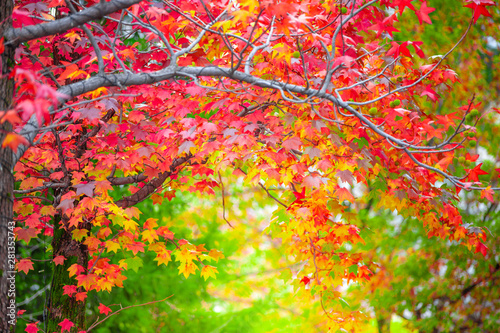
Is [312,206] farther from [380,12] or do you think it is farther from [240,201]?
[240,201]

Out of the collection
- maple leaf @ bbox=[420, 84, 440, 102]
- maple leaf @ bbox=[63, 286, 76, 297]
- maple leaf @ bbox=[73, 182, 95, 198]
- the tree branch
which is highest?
maple leaf @ bbox=[420, 84, 440, 102]

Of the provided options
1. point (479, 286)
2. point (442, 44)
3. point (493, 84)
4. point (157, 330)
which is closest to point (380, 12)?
point (442, 44)

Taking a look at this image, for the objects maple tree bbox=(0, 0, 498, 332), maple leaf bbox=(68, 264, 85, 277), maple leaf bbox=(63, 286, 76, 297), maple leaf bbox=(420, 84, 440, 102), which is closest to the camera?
maple tree bbox=(0, 0, 498, 332)

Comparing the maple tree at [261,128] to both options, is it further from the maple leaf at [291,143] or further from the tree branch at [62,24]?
the tree branch at [62,24]

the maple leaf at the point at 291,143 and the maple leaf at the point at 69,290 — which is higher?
the maple leaf at the point at 291,143

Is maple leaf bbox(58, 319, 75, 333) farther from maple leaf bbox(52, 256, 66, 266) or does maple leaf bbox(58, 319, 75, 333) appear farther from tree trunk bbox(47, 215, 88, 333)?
maple leaf bbox(52, 256, 66, 266)

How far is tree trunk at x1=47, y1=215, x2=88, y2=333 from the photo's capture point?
5129 mm

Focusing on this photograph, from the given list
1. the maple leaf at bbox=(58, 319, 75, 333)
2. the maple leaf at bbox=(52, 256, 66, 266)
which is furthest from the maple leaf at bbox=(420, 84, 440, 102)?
the maple leaf at bbox=(58, 319, 75, 333)

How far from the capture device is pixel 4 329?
2.80 m

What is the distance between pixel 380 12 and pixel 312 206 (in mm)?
2496

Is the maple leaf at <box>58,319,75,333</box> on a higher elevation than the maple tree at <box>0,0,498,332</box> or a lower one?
lower

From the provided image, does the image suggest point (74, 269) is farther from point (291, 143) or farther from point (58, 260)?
point (291, 143)

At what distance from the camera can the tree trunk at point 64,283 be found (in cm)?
513

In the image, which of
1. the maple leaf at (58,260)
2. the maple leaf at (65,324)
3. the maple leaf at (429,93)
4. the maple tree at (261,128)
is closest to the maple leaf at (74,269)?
the maple tree at (261,128)
